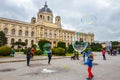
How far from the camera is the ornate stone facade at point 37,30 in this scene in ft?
207

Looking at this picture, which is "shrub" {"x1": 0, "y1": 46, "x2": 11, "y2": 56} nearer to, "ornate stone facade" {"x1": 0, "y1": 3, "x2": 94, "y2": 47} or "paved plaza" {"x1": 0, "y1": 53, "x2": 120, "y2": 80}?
"paved plaza" {"x1": 0, "y1": 53, "x2": 120, "y2": 80}

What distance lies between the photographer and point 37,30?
72062mm

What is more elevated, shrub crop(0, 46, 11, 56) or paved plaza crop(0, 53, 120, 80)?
shrub crop(0, 46, 11, 56)

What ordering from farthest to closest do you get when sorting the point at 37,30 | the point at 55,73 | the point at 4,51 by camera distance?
the point at 37,30 < the point at 4,51 < the point at 55,73

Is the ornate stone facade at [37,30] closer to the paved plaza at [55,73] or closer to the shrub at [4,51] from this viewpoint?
the shrub at [4,51]

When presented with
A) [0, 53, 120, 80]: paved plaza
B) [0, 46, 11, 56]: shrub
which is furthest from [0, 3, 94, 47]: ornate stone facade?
[0, 53, 120, 80]: paved plaza

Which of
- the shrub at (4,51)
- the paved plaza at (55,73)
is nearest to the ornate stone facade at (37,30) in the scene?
the shrub at (4,51)

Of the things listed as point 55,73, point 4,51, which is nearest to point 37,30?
point 4,51

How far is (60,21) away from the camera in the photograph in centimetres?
8300

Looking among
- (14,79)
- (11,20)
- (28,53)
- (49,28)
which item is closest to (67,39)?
(49,28)

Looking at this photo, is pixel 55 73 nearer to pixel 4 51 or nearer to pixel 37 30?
pixel 4 51

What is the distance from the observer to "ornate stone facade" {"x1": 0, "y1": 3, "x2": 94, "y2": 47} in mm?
63188

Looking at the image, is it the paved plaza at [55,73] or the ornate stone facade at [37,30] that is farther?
the ornate stone facade at [37,30]

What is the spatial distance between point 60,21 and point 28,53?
7208cm
